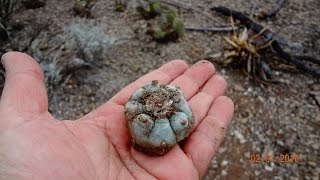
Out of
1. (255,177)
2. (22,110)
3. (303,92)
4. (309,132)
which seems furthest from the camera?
(303,92)

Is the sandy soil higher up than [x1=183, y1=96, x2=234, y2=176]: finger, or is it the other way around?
[x1=183, y1=96, x2=234, y2=176]: finger

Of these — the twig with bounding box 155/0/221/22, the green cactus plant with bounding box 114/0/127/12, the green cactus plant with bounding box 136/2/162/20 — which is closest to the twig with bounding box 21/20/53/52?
the green cactus plant with bounding box 114/0/127/12

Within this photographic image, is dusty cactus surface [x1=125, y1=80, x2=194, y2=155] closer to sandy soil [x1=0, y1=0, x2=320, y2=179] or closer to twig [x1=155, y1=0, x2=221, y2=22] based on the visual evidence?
sandy soil [x1=0, y1=0, x2=320, y2=179]

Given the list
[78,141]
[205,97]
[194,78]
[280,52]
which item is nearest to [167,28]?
[280,52]

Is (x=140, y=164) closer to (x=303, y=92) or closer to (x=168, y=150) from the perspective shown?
(x=168, y=150)

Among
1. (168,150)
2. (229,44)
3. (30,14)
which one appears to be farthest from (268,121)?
(30,14)

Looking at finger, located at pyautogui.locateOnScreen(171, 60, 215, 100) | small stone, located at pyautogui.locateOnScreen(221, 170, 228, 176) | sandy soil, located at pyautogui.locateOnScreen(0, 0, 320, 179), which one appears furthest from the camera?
sandy soil, located at pyautogui.locateOnScreen(0, 0, 320, 179)
